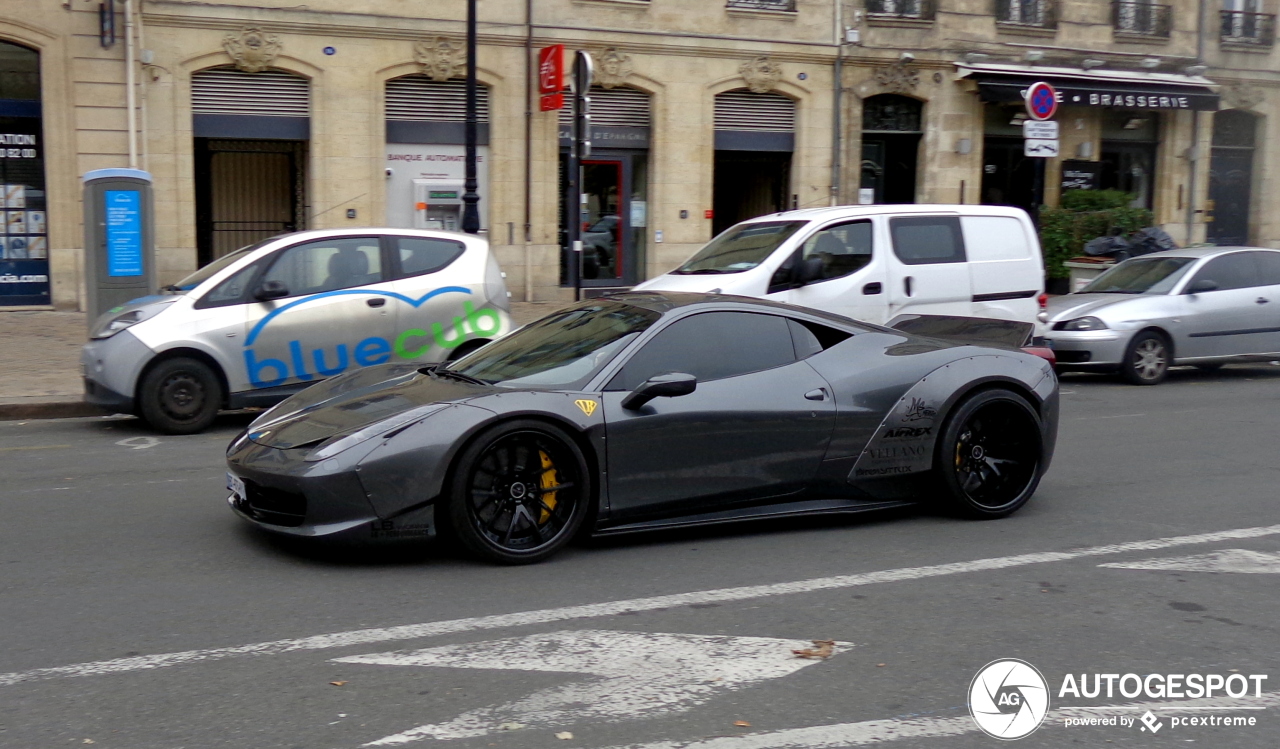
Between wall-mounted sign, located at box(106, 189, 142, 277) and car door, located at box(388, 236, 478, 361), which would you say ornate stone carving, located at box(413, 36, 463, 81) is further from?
car door, located at box(388, 236, 478, 361)

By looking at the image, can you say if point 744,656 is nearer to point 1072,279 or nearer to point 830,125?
point 1072,279

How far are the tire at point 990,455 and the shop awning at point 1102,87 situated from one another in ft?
57.5

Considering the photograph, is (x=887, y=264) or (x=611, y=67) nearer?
(x=887, y=264)

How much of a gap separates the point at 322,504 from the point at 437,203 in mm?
14920

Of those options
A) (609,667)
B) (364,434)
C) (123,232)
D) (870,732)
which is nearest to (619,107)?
(123,232)

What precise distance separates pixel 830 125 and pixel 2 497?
58.3 ft

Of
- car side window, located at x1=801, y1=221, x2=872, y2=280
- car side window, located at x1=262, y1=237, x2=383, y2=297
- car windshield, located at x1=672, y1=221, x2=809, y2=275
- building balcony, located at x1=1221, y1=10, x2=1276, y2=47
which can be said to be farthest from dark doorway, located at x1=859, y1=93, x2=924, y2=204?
car side window, located at x1=262, y1=237, x2=383, y2=297

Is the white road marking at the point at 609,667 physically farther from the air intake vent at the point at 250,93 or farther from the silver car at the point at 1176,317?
the air intake vent at the point at 250,93

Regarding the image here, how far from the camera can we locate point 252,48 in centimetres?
1845

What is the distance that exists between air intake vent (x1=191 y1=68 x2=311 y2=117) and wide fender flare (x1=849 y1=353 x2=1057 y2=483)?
14.5 meters

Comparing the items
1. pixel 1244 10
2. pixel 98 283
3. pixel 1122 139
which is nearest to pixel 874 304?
pixel 98 283

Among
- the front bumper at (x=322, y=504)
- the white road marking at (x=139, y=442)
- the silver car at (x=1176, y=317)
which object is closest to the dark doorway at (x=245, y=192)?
the white road marking at (x=139, y=442)

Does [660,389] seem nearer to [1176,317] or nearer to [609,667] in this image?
[609,667]

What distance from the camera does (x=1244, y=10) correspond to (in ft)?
89.1
